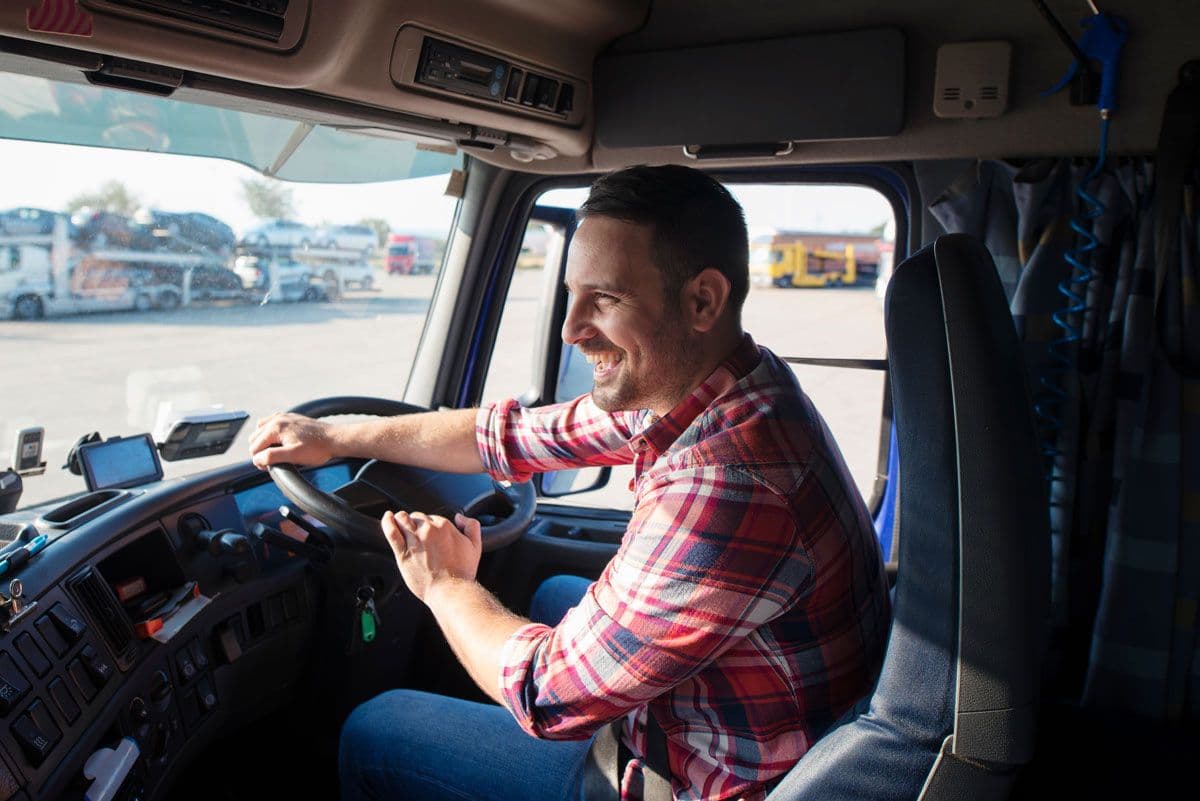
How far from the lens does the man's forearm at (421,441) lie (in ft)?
6.70

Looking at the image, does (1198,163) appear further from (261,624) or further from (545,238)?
(261,624)

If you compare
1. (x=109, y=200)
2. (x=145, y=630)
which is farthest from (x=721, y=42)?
(x=145, y=630)

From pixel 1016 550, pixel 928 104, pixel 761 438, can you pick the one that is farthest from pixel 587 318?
pixel 928 104

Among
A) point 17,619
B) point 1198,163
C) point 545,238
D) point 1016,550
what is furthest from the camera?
point 545,238

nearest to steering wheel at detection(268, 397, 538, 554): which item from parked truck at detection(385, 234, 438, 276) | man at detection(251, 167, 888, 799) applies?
man at detection(251, 167, 888, 799)

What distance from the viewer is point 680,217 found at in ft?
4.79

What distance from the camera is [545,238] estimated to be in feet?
9.89

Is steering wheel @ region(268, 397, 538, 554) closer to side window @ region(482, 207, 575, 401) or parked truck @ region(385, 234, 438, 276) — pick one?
parked truck @ region(385, 234, 438, 276)

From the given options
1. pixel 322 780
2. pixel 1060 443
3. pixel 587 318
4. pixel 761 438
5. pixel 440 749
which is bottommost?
pixel 322 780

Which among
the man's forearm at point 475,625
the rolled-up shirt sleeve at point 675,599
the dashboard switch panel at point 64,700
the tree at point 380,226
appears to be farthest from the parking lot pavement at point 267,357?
the man's forearm at point 475,625

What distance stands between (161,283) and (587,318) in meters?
1.14

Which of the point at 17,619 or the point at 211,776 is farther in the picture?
the point at 211,776

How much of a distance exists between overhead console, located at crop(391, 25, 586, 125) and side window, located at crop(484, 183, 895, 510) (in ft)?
1.04

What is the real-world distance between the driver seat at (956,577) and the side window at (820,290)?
3.92 ft
